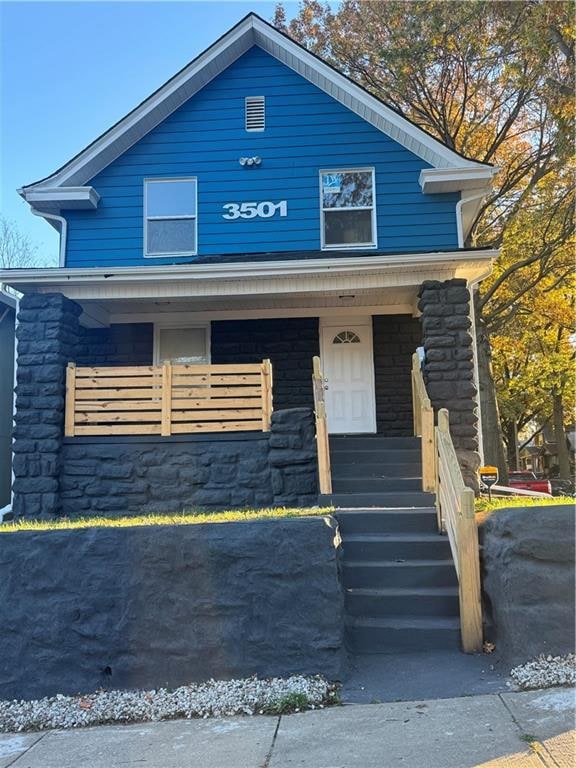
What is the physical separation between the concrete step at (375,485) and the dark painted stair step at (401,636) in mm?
2904

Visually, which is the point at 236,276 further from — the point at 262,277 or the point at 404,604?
the point at 404,604

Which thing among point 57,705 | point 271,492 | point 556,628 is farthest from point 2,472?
point 556,628

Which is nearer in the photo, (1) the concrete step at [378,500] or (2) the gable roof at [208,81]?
(1) the concrete step at [378,500]

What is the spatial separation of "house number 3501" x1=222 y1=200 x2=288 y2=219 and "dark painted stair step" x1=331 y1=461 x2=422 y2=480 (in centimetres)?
458

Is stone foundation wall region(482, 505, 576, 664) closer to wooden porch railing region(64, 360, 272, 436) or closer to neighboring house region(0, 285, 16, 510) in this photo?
wooden porch railing region(64, 360, 272, 436)

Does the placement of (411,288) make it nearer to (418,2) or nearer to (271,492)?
(271,492)

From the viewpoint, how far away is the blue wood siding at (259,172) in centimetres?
1065

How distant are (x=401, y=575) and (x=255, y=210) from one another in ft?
23.4

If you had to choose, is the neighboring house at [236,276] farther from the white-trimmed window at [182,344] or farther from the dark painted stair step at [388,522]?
the dark painted stair step at [388,522]

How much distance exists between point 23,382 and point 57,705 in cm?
566

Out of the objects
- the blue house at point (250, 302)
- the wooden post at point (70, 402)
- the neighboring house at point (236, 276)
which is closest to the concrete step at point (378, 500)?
the blue house at point (250, 302)

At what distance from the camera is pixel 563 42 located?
34.6 feet

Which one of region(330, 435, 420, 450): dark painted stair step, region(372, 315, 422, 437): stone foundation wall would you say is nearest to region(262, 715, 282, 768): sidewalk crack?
region(330, 435, 420, 450): dark painted stair step

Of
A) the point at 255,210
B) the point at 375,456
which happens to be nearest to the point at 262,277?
the point at 255,210
